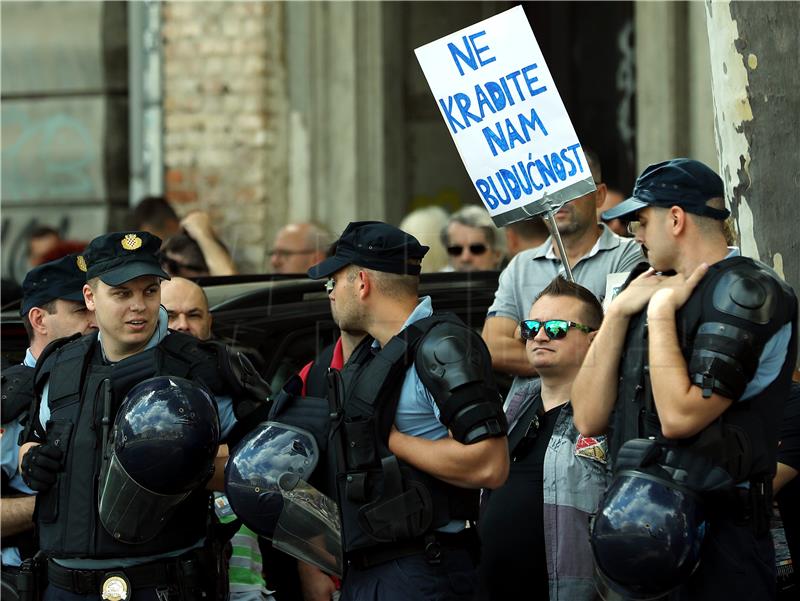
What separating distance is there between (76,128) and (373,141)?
2199mm

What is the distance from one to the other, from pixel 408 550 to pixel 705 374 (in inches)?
39.4

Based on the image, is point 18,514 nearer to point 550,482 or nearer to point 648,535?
point 550,482

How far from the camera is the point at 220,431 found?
470cm

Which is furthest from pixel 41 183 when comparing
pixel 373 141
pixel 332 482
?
pixel 332 482

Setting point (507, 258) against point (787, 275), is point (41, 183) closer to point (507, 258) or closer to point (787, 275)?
point (507, 258)

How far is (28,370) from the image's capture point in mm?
4977

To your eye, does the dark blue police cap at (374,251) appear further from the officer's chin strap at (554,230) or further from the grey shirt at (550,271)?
the grey shirt at (550,271)

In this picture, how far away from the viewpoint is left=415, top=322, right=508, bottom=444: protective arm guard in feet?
13.8

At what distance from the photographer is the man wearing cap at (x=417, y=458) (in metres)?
4.23

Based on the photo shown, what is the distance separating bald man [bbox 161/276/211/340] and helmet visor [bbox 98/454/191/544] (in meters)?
1.20

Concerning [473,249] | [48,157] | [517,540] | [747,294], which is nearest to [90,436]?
[517,540]

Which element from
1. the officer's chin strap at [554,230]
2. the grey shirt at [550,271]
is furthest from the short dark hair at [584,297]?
the grey shirt at [550,271]

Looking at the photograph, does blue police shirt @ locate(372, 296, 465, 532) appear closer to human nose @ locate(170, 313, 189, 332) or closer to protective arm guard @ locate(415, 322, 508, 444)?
protective arm guard @ locate(415, 322, 508, 444)

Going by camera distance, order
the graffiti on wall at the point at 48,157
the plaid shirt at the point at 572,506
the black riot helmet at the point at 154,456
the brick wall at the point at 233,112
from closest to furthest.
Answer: the black riot helmet at the point at 154,456
the plaid shirt at the point at 572,506
the brick wall at the point at 233,112
the graffiti on wall at the point at 48,157
